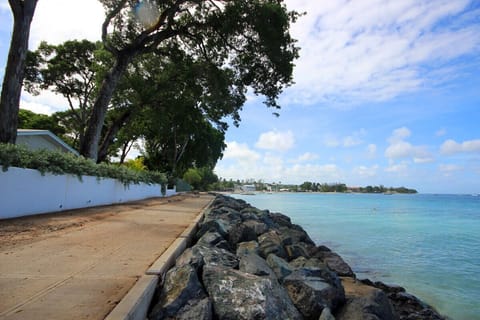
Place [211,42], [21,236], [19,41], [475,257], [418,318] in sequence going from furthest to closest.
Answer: [211,42]
[475,257]
[19,41]
[418,318]
[21,236]

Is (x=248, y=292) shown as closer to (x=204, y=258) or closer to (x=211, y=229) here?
(x=204, y=258)

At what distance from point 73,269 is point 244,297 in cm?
194

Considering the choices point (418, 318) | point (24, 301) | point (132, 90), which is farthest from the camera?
point (132, 90)

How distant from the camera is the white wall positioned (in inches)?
305

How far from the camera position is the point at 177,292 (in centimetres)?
334

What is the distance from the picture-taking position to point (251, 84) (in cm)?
1733

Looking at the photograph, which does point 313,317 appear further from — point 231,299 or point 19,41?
point 19,41

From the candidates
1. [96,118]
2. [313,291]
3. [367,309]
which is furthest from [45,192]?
[367,309]

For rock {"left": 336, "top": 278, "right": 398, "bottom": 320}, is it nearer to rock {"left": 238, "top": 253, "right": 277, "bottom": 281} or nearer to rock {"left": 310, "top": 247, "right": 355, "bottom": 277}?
rock {"left": 238, "top": 253, "right": 277, "bottom": 281}

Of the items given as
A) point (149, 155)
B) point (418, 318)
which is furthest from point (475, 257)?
point (149, 155)

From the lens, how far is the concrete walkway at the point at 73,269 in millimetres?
2725

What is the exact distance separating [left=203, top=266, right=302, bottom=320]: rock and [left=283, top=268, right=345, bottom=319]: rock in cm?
30

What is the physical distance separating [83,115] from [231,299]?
88.0 ft

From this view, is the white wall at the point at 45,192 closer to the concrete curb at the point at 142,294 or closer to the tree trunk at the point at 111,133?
the concrete curb at the point at 142,294
